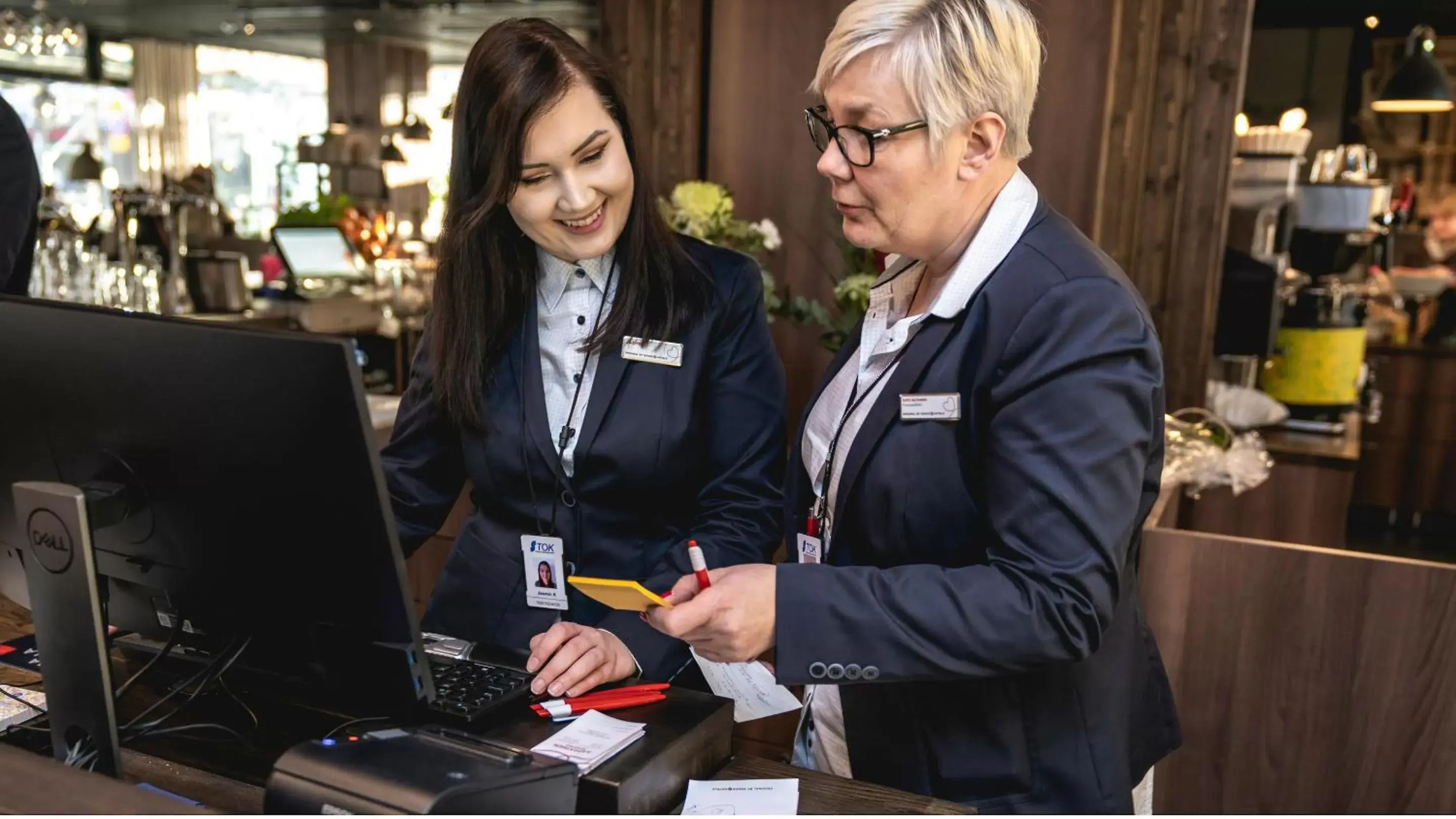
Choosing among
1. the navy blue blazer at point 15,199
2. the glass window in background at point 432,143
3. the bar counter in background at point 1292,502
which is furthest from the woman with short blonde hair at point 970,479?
the glass window in background at point 432,143

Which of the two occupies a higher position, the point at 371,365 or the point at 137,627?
the point at 137,627

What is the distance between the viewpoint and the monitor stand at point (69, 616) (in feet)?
3.10

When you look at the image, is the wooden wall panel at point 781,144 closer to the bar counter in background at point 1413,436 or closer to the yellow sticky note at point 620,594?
the yellow sticky note at point 620,594

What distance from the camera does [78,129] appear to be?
1406 centimetres

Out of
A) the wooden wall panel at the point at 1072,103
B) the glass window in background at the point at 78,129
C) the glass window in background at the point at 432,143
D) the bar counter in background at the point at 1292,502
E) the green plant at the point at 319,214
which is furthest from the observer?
the glass window in background at the point at 432,143

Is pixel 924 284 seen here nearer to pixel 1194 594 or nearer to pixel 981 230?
pixel 981 230

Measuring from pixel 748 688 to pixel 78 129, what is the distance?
51.1ft

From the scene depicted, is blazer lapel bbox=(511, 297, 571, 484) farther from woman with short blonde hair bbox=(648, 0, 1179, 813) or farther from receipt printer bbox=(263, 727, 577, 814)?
receipt printer bbox=(263, 727, 577, 814)

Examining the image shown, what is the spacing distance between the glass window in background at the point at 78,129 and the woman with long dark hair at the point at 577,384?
42.8 feet

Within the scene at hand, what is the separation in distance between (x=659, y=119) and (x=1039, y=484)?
8.62 feet

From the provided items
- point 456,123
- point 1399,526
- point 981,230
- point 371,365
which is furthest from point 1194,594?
point 1399,526

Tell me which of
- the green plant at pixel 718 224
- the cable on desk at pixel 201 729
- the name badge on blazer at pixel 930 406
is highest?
the green plant at pixel 718 224

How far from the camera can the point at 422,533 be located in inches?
65.3

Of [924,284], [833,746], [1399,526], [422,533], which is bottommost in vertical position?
[1399,526]
